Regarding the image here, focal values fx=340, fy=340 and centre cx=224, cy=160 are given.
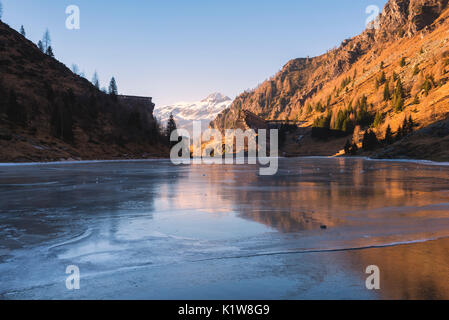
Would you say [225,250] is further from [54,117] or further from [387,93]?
[387,93]

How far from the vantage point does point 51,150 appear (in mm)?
80875

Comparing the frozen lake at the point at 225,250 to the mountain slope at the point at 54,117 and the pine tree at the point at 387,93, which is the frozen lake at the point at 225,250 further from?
the pine tree at the point at 387,93

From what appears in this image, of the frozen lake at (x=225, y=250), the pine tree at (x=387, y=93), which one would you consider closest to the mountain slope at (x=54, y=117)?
the frozen lake at (x=225, y=250)

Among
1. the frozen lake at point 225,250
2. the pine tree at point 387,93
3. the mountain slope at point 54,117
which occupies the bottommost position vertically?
the frozen lake at point 225,250

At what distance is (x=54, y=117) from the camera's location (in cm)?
9631

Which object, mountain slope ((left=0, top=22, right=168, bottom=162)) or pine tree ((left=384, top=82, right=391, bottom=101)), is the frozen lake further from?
pine tree ((left=384, top=82, right=391, bottom=101))

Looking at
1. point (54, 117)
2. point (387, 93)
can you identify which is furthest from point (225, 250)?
point (387, 93)

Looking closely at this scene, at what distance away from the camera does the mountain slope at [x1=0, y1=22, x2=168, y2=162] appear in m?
81.5

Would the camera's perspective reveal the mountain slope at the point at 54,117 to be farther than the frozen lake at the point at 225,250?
Yes

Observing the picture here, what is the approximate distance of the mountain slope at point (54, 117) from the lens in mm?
81500

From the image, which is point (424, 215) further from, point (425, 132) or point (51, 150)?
point (51, 150)

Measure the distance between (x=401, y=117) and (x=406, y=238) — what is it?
124 meters

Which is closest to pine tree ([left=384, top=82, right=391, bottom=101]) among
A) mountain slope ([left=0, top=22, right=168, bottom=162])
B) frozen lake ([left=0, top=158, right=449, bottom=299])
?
mountain slope ([left=0, top=22, right=168, bottom=162])

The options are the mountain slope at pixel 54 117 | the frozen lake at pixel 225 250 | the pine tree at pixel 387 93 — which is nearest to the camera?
the frozen lake at pixel 225 250
